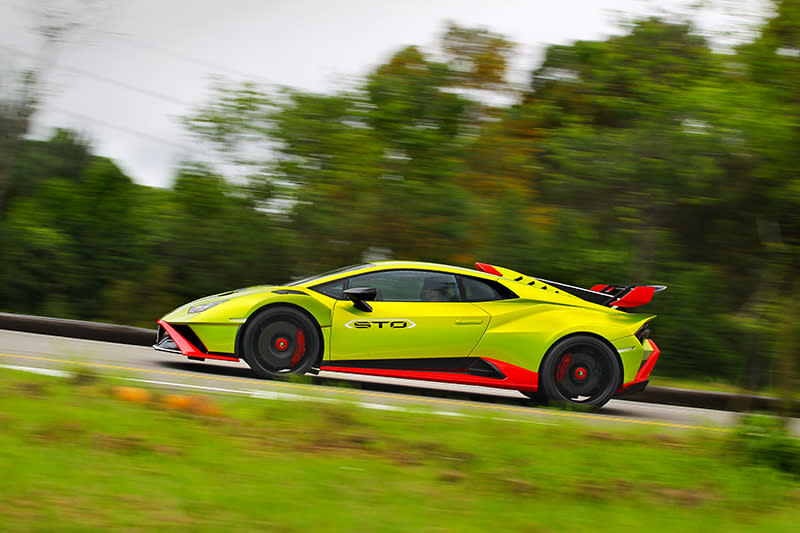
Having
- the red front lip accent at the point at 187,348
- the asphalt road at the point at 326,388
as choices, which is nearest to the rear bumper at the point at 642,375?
the asphalt road at the point at 326,388

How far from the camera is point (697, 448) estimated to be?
5734 mm

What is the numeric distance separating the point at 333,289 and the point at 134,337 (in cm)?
405

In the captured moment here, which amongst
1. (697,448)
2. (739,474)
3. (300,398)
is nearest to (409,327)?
(300,398)

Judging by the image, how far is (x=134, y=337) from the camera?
1055 centimetres

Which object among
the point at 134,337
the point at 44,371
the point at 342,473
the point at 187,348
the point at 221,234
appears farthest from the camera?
the point at 221,234

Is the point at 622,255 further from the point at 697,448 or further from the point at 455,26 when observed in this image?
the point at 697,448

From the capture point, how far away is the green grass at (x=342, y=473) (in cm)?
351

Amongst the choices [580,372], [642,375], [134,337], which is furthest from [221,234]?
[642,375]

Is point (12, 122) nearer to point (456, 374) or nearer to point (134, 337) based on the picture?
point (134, 337)

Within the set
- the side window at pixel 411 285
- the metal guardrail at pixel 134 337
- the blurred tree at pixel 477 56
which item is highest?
the blurred tree at pixel 477 56

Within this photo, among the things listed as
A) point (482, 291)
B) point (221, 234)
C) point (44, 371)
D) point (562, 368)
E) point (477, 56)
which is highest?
point (477, 56)

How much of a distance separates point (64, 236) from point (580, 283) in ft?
30.5

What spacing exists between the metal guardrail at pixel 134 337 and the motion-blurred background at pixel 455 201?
238 centimetres

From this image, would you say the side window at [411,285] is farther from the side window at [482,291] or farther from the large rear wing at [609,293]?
the large rear wing at [609,293]
